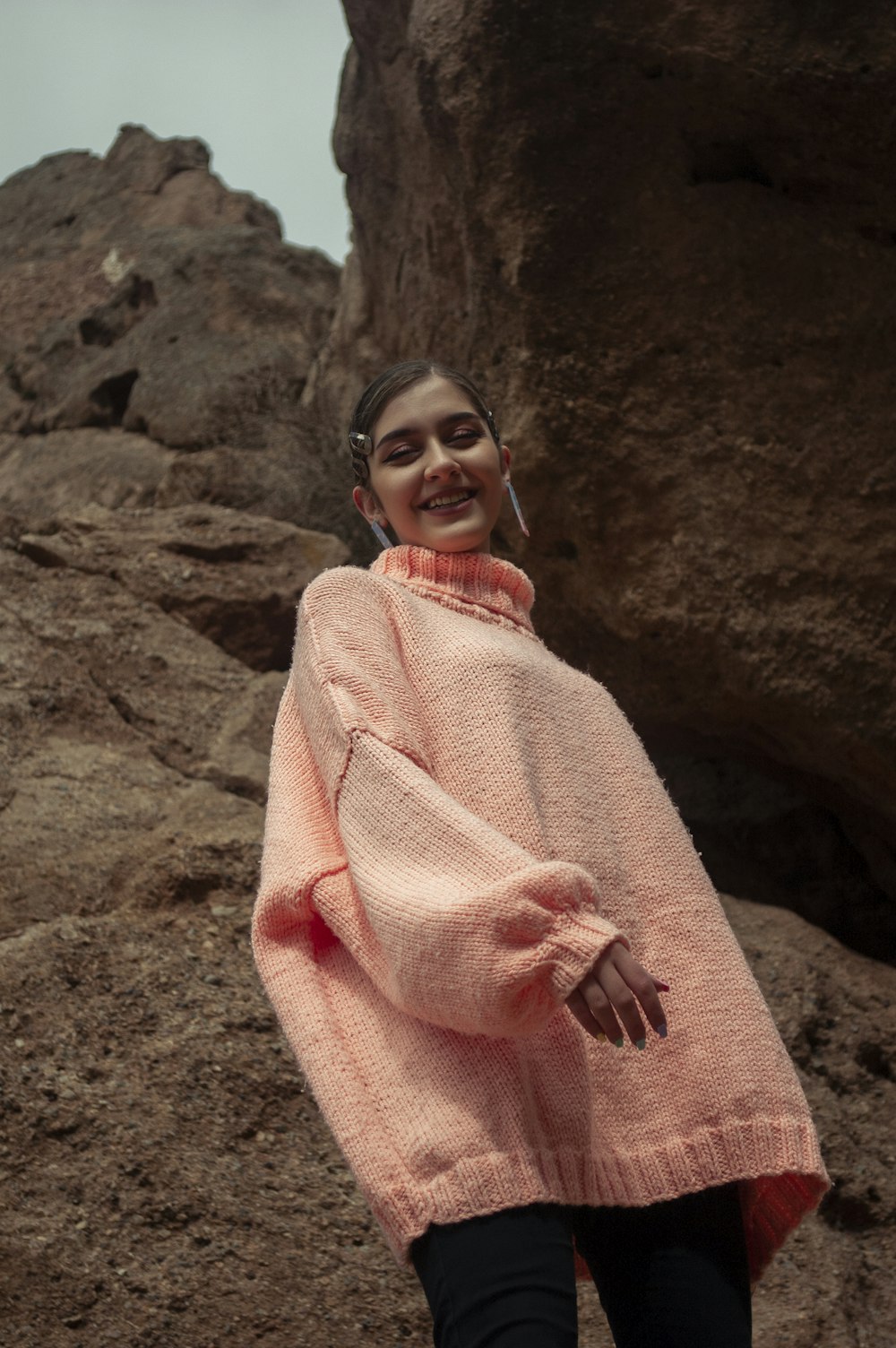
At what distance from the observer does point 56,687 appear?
3623 millimetres

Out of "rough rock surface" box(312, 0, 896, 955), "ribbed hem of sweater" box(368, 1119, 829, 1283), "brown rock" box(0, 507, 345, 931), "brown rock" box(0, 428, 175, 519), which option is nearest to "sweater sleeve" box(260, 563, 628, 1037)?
"ribbed hem of sweater" box(368, 1119, 829, 1283)

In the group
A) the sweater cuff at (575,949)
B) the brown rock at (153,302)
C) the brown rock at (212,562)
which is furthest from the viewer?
the brown rock at (153,302)

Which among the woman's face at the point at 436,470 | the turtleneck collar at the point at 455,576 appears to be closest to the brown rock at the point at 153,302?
the woman's face at the point at 436,470

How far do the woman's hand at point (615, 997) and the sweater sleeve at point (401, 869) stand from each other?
2cm

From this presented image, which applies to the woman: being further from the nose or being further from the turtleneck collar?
the nose

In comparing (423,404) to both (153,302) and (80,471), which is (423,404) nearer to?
(80,471)

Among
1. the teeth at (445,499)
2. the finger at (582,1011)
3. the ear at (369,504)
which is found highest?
the teeth at (445,499)

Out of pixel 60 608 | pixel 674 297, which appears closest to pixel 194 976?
pixel 60 608

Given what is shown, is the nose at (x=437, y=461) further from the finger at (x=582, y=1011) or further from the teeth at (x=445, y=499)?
the finger at (x=582, y=1011)

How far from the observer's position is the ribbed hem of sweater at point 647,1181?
1345 millimetres

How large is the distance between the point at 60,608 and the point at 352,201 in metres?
1.98

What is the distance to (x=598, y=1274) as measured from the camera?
1569mm

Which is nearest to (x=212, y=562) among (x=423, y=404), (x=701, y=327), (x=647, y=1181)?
(x=701, y=327)

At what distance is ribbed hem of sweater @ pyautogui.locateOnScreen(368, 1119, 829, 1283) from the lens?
1345mm
